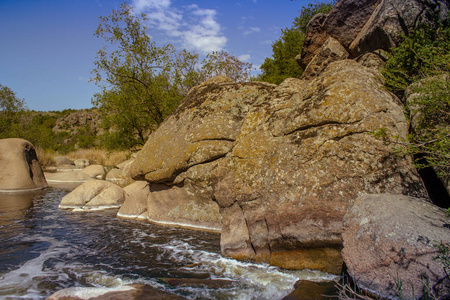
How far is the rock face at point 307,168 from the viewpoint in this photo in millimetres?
5453

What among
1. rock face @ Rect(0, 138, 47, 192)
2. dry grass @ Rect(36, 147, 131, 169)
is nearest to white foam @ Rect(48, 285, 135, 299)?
rock face @ Rect(0, 138, 47, 192)

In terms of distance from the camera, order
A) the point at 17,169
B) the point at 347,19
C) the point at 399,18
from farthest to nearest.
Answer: the point at 17,169
the point at 347,19
the point at 399,18

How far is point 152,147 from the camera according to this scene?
9.63 m

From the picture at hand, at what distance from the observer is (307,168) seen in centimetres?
599

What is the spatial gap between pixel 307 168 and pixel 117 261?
4.47 m

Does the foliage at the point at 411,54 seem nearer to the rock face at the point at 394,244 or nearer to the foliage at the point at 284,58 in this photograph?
the rock face at the point at 394,244

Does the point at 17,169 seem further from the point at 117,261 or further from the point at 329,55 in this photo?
the point at 329,55

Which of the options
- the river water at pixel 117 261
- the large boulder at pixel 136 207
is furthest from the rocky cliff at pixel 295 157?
the large boulder at pixel 136 207

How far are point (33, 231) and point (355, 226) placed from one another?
878cm

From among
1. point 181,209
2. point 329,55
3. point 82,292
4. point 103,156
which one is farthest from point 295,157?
point 103,156

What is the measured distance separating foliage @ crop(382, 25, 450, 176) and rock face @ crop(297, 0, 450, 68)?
1.36 feet

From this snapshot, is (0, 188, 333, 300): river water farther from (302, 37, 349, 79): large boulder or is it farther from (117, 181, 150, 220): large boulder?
(302, 37, 349, 79): large boulder

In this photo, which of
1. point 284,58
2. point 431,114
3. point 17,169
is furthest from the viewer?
point 284,58

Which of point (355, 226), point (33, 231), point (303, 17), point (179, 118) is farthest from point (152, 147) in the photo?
point (303, 17)
